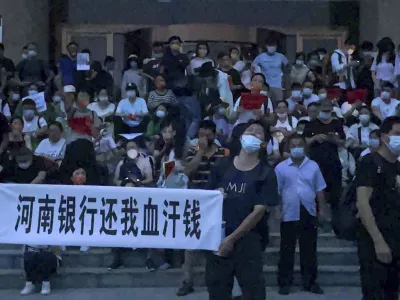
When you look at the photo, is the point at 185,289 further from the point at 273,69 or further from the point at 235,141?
the point at 273,69

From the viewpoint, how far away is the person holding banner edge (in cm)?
693

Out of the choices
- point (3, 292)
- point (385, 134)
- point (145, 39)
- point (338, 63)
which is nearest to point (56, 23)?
point (145, 39)

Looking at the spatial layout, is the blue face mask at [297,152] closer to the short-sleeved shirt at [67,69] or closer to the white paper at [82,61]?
the white paper at [82,61]

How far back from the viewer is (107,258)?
34.8 ft

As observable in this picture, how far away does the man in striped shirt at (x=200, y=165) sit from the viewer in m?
9.53

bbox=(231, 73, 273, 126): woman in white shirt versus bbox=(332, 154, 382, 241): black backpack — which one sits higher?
bbox=(231, 73, 273, 126): woman in white shirt

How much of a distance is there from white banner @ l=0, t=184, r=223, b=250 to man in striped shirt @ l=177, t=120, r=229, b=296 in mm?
869

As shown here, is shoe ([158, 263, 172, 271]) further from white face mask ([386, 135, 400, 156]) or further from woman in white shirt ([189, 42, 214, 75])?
woman in white shirt ([189, 42, 214, 75])

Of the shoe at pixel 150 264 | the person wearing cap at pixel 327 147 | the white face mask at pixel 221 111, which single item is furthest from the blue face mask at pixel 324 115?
the shoe at pixel 150 264

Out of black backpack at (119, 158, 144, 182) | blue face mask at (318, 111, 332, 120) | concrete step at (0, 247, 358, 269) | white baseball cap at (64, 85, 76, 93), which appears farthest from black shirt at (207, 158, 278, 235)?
white baseball cap at (64, 85, 76, 93)

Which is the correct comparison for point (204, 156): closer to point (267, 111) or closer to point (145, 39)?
point (267, 111)

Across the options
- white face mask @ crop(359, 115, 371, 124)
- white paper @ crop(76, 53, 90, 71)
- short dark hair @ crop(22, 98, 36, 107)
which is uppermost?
white paper @ crop(76, 53, 90, 71)

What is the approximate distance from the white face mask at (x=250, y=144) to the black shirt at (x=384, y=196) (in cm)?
99

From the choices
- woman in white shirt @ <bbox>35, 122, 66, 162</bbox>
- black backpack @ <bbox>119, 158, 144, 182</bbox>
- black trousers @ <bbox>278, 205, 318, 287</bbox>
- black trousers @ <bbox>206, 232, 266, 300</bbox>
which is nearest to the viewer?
black trousers @ <bbox>206, 232, 266, 300</bbox>
